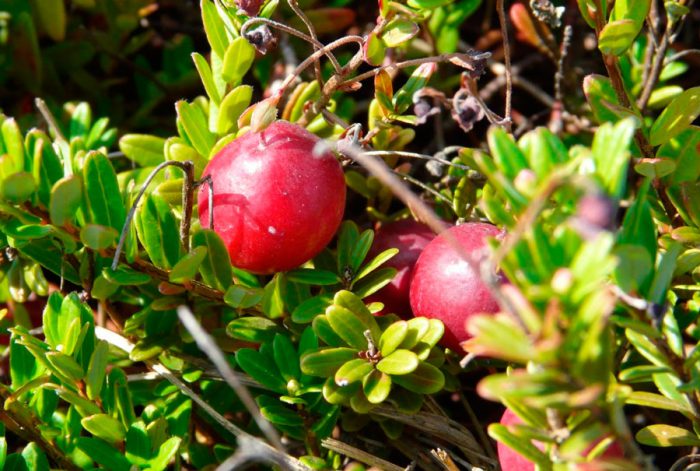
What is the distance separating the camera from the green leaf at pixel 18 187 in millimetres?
1437

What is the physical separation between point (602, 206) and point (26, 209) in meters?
1.07

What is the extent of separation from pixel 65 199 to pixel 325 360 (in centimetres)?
53

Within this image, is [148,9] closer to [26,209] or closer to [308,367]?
[26,209]

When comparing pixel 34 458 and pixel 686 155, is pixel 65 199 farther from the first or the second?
pixel 686 155

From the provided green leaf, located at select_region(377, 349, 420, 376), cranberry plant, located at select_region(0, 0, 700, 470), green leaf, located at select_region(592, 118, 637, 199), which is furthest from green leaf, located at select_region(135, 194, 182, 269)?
green leaf, located at select_region(592, 118, 637, 199)

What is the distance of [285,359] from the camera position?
163cm

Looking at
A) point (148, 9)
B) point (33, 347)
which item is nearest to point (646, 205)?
point (33, 347)

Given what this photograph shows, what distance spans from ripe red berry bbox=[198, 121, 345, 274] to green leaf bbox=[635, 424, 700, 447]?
26.6 inches

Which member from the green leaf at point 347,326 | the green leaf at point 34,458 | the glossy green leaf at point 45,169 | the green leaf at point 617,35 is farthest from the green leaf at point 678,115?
the green leaf at point 34,458

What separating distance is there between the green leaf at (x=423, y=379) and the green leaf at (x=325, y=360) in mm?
108

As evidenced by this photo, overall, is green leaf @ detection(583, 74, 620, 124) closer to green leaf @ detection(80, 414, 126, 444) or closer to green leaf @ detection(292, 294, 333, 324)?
green leaf @ detection(292, 294, 333, 324)

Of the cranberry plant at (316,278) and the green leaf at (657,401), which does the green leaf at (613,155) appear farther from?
the green leaf at (657,401)

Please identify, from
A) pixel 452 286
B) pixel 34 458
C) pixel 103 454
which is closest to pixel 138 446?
pixel 103 454

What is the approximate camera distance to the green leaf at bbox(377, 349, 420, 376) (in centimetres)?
148
